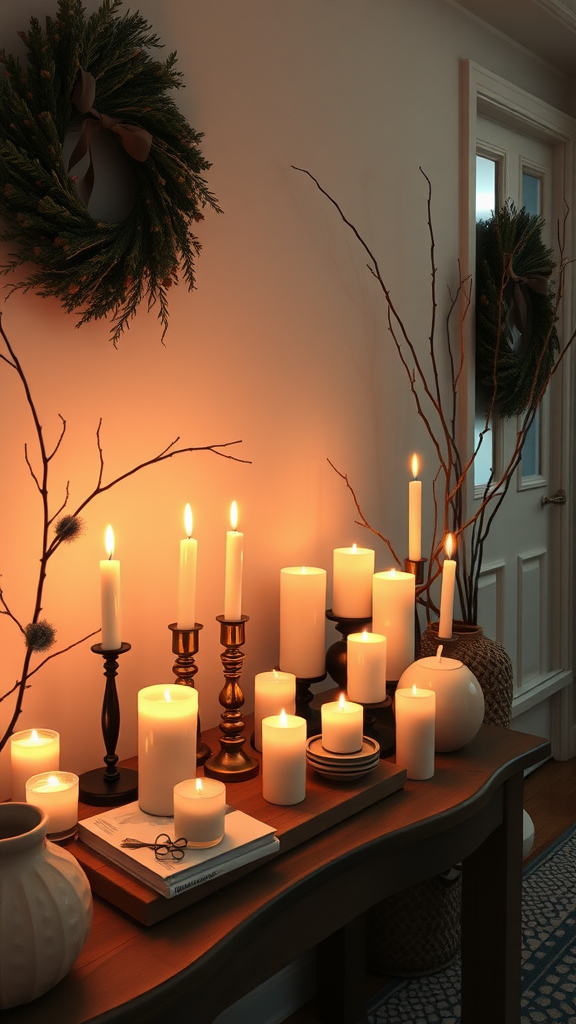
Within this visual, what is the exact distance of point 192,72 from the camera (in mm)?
1491

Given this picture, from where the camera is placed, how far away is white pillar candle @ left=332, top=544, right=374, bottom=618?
1645 mm

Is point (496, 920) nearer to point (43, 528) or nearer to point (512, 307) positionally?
point (43, 528)

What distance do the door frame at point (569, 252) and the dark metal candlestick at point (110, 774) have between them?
1429mm

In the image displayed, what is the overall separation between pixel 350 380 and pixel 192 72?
706mm

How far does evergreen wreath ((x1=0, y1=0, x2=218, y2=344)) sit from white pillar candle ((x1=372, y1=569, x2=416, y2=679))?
0.62 m

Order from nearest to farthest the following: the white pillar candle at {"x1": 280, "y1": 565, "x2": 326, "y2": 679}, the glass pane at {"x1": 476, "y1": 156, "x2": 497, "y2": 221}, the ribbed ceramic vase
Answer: the ribbed ceramic vase
the white pillar candle at {"x1": 280, "y1": 565, "x2": 326, "y2": 679}
the glass pane at {"x1": 476, "y1": 156, "x2": 497, "y2": 221}

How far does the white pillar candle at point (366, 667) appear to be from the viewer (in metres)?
1.46

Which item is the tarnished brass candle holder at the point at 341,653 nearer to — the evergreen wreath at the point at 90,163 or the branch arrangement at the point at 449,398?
the branch arrangement at the point at 449,398

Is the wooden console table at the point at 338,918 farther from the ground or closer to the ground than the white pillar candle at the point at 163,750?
closer to the ground

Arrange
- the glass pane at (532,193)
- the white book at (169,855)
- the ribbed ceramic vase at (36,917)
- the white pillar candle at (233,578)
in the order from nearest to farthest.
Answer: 1. the ribbed ceramic vase at (36,917)
2. the white book at (169,855)
3. the white pillar candle at (233,578)
4. the glass pane at (532,193)

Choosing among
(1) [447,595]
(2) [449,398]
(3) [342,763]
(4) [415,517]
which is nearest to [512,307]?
(2) [449,398]

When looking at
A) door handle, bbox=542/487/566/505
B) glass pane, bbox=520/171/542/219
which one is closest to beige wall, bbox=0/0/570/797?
glass pane, bbox=520/171/542/219

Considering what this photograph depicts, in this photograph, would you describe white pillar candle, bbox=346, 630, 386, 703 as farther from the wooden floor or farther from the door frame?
the wooden floor

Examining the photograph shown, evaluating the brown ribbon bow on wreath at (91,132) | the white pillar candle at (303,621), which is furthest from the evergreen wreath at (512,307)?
the brown ribbon bow on wreath at (91,132)
